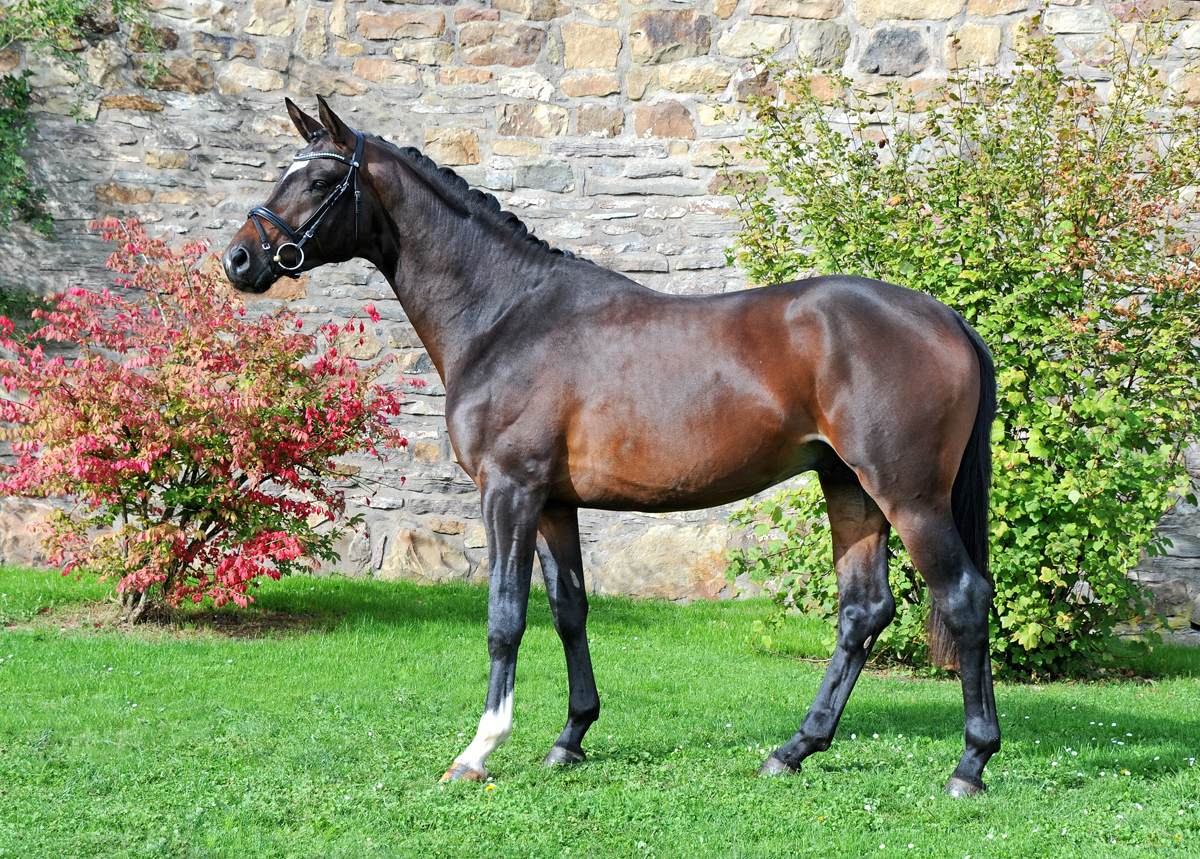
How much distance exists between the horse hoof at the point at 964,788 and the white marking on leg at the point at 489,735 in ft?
5.11

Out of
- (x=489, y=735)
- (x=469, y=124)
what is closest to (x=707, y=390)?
(x=489, y=735)

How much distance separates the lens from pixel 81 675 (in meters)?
5.34

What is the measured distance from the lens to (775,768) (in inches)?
154

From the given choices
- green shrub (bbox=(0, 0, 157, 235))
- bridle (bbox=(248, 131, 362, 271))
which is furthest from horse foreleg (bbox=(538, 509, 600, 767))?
green shrub (bbox=(0, 0, 157, 235))

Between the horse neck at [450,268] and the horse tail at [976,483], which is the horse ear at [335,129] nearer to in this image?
the horse neck at [450,268]

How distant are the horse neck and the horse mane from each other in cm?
3

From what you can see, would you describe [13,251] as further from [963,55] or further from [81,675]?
[963,55]

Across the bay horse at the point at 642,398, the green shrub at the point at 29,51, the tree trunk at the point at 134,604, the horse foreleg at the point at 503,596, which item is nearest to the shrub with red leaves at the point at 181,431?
the tree trunk at the point at 134,604

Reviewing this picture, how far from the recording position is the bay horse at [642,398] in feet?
11.7

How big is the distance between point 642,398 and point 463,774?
1.47m

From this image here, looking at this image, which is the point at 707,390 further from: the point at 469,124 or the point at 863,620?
the point at 469,124

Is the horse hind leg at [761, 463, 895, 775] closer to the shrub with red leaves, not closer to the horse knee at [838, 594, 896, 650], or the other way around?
the horse knee at [838, 594, 896, 650]

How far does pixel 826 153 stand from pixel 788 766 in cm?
386

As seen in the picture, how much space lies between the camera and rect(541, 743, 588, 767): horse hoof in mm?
4016
